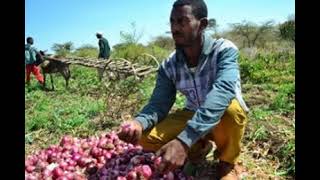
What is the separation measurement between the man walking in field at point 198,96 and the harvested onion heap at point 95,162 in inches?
4.2

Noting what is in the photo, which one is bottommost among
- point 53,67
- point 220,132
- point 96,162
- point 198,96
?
point 53,67

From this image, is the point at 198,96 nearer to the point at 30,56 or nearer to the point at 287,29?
the point at 30,56

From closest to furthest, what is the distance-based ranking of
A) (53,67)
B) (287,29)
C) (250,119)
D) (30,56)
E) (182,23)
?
(182,23) < (250,119) < (30,56) < (53,67) < (287,29)

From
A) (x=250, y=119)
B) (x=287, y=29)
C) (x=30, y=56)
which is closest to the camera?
(x=250, y=119)

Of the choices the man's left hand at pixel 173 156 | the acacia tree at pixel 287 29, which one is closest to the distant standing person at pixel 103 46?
the man's left hand at pixel 173 156

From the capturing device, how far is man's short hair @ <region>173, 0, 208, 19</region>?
231cm

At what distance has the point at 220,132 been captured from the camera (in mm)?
2461

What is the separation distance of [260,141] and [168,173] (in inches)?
54.1

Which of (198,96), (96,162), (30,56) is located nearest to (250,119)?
(198,96)

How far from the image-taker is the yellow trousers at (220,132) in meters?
2.40

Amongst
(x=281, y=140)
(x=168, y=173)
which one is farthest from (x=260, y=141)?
(x=168, y=173)

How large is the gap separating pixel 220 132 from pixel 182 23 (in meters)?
0.58

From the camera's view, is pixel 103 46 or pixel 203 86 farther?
pixel 103 46
